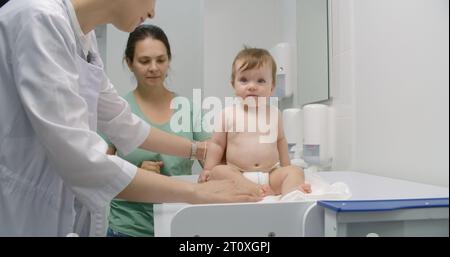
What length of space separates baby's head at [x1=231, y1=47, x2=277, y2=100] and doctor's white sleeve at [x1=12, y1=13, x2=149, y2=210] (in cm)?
38

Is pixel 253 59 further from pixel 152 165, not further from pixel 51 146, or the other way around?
pixel 51 146

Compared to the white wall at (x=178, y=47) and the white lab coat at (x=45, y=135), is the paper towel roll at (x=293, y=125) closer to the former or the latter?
the white wall at (x=178, y=47)

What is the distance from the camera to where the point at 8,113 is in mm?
512

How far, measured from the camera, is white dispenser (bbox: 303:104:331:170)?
1.00 metres

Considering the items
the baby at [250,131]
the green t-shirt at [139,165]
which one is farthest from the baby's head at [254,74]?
the green t-shirt at [139,165]

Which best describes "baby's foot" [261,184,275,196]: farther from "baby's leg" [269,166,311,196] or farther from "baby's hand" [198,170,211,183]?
"baby's hand" [198,170,211,183]

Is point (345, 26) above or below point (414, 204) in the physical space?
above

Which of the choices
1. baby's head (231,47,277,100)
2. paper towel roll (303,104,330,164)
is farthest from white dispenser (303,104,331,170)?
baby's head (231,47,277,100)

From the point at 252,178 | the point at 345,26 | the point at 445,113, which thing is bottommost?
the point at 252,178

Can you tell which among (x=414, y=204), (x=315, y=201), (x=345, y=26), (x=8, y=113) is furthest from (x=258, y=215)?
(x=345, y=26)

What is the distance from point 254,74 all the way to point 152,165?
31 cm

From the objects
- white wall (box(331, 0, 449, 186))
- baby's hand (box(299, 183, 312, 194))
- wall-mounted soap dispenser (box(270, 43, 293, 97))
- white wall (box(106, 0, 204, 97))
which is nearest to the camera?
white wall (box(331, 0, 449, 186))
